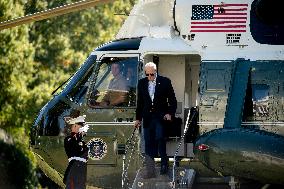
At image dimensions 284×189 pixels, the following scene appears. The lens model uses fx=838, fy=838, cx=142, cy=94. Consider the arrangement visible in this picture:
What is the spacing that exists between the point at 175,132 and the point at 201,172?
0.87 meters

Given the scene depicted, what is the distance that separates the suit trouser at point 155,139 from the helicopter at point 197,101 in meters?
0.28

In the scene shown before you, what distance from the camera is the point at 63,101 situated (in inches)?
553

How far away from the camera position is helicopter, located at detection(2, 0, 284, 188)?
12.5m

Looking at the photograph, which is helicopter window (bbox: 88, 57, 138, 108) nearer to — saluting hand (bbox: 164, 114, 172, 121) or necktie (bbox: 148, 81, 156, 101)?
necktie (bbox: 148, 81, 156, 101)

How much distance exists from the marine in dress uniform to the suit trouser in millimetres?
1096

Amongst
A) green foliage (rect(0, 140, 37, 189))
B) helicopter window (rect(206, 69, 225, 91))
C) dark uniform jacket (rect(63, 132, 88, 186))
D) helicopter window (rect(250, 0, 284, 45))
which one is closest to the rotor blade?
dark uniform jacket (rect(63, 132, 88, 186))

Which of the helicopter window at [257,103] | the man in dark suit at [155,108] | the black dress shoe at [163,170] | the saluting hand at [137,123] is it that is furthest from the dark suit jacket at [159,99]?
the helicopter window at [257,103]

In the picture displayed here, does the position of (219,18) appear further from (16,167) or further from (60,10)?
(16,167)

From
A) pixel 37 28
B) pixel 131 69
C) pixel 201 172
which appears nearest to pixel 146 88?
pixel 131 69

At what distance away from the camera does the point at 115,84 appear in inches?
546

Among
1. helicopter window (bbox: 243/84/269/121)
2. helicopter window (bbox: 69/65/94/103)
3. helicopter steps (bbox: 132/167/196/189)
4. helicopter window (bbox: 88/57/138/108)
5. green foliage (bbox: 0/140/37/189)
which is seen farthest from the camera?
green foliage (bbox: 0/140/37/189)

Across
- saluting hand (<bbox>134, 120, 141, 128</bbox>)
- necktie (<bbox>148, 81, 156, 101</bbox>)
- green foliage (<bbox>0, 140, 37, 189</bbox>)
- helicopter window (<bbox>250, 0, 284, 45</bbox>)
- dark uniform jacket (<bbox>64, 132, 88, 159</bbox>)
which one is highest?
helicopter window (<bbox>250, 0, 284, 45</bbox>)

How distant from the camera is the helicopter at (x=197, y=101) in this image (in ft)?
41.0

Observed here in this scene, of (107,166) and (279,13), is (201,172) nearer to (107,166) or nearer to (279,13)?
(107,166)
